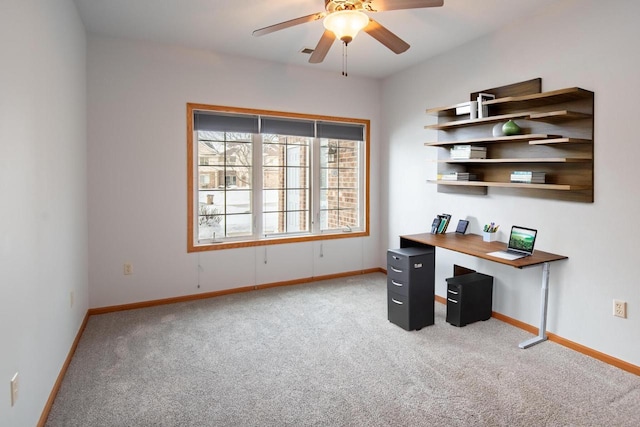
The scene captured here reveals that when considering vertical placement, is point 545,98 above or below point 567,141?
above

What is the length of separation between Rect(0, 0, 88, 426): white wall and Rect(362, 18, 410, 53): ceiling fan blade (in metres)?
1.94

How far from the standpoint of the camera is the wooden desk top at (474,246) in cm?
295

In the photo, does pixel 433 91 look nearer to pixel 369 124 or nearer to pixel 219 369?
pixel 369 124

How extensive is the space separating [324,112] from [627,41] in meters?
3.05

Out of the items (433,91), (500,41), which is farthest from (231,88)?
(500,41)

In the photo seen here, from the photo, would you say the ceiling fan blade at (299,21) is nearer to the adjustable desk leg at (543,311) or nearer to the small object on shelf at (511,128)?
the small object on shelf at (511,128)

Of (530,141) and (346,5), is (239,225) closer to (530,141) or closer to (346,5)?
(346,5)

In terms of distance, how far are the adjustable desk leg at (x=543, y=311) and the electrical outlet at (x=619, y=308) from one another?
43cm

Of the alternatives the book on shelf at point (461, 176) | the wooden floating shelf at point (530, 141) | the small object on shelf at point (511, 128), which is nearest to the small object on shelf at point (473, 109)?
the wooden floating shelf at point (530, 141)

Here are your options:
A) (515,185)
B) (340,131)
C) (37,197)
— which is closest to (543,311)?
(515,185)

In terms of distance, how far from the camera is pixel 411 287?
11.1 ft

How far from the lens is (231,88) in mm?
4363

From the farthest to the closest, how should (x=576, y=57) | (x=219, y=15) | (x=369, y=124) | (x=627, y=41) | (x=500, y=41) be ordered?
1. (x=369, y=124)
2. (x=500, y=41)
3. (x=219, y=15)
4. (x=576, y=57)
5. (x=627, y=41)

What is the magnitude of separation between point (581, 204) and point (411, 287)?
1.46m
